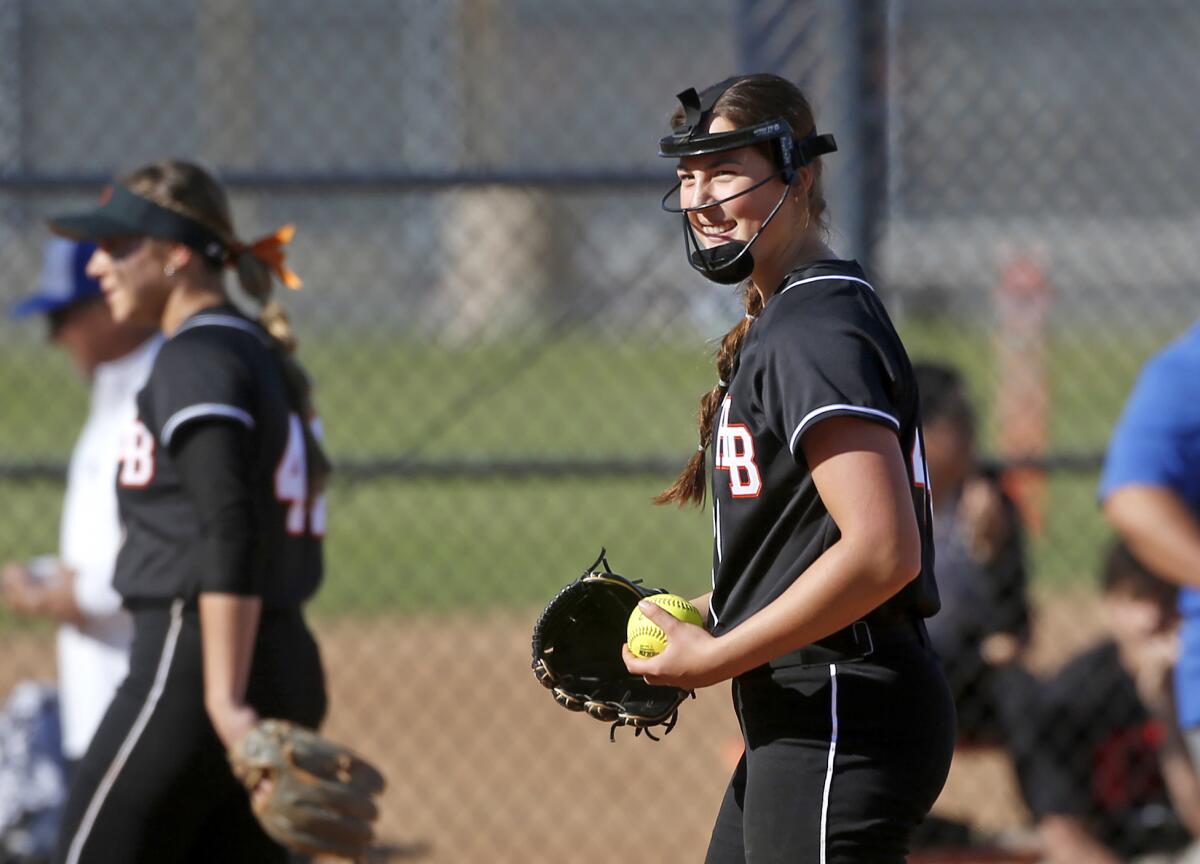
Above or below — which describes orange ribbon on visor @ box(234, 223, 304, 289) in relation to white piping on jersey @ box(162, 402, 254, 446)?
above

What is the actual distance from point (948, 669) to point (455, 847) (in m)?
1.72

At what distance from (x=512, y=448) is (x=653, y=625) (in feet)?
26.2

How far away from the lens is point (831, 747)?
2312 mm

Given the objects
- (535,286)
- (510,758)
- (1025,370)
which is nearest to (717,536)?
(510,758)

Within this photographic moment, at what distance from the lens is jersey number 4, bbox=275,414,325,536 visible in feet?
10.8

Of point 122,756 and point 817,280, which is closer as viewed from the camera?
point 817,280

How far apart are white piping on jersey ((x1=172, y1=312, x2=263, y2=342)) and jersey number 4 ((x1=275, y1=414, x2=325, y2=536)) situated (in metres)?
0.19

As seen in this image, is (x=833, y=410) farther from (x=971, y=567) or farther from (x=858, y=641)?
(x=971, y=567)

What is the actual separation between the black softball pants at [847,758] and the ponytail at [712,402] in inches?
13.2

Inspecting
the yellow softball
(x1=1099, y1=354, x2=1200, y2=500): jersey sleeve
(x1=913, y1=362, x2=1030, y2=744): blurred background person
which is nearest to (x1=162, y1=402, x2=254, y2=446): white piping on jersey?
the yellow softball

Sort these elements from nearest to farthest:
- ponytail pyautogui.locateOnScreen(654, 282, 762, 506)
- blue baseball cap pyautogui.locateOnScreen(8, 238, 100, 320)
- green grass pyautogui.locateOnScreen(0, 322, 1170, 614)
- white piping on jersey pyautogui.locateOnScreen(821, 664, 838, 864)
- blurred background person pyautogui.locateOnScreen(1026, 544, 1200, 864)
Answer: white piping on jersey pyautogui.locateOnScreen(821, 664, 838, 864), ponytail pyautogui.locateOnScreen(654, 282, 762, 506), blue baseball cap pyautogui.locateOnScreen(8, 238, 100, 320), blurred background person pyautogui.locateOnScreen(1026, 544, 1200, 864), green grass pyautogui.locateOnScreen(0, 322, 1170, 614)

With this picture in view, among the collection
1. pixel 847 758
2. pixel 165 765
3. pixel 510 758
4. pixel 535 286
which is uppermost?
pixel 535 286

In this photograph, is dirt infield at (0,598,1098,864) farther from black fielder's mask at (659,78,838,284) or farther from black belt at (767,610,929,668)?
black fielder's mask at (659,78,838,284)

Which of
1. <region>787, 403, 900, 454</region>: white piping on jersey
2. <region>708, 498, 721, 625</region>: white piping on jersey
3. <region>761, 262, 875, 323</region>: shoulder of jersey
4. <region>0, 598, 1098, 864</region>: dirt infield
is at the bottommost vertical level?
<region>0, 598, 1098, 864</region>: dirt infield
